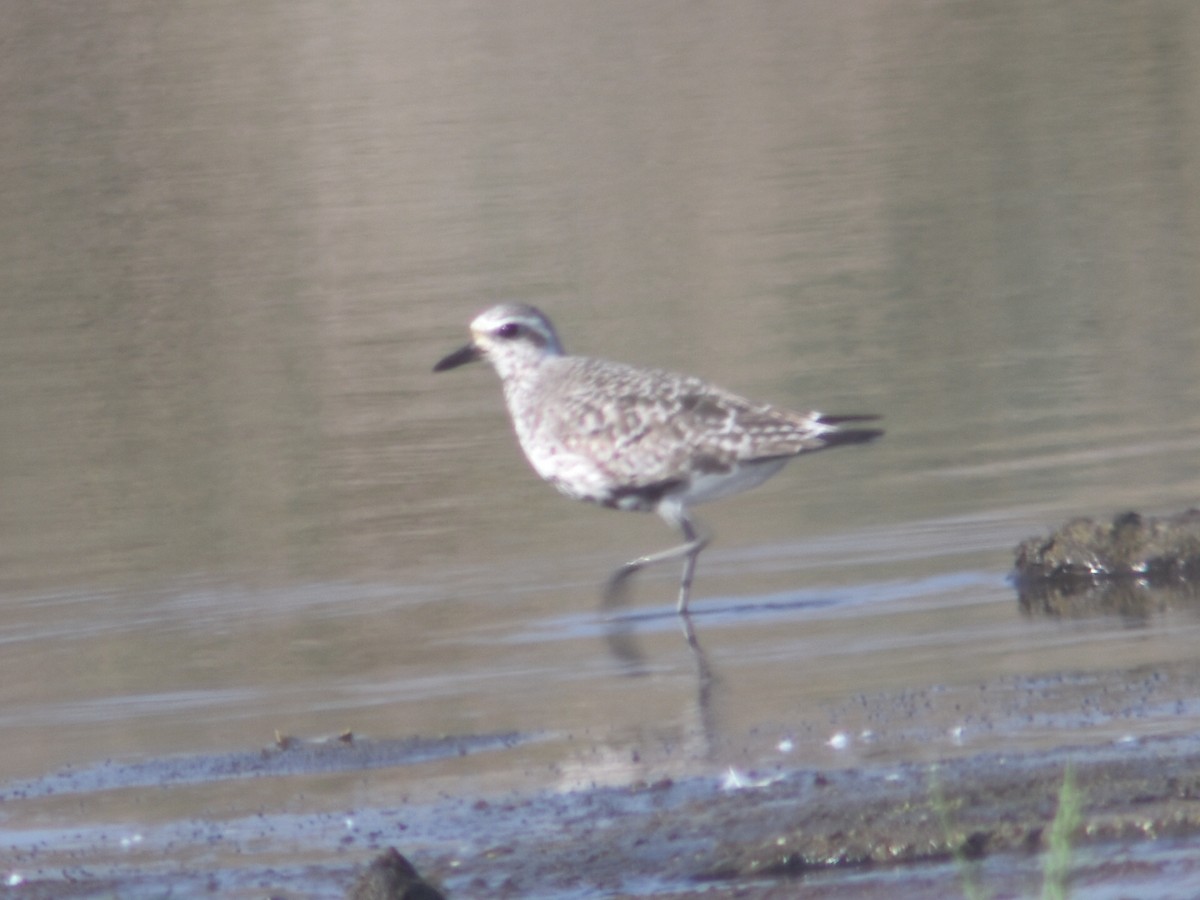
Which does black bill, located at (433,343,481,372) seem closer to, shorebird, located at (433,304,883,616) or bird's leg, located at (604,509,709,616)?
shorebird, located at (433,304,883,616)

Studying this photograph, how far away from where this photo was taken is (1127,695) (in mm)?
7008

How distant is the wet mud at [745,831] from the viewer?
218 inches

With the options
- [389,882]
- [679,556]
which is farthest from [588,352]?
[389,882]

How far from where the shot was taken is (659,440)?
30.9 feet

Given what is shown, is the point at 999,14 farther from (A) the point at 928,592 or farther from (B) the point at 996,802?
(B) the point at 996,802

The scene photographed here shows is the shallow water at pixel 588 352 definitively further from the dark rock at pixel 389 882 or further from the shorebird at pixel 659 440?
the dark rock at pixel 389 882

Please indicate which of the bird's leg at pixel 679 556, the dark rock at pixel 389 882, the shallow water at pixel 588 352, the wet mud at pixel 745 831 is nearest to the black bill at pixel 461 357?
the shallow water at pixel 588 352

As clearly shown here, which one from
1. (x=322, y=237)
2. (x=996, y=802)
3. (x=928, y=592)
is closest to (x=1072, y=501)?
(x=928, y=592)

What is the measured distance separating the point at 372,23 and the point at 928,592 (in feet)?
110

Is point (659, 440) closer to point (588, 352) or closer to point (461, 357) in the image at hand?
point (461, 357)

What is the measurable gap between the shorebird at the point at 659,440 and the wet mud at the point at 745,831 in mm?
2051

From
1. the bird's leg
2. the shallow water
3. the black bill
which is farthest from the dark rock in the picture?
the black bill

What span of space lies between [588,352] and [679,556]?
677 cm

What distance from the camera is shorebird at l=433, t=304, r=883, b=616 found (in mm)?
9336
